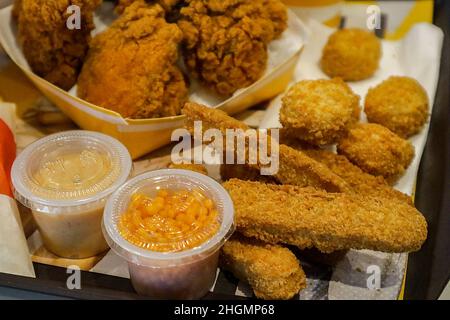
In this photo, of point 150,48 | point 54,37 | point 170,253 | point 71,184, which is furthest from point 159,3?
point 170,253

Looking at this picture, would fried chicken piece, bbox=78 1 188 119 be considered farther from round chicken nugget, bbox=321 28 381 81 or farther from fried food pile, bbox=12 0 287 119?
round chicken nugget, bbox=321 28 381 81

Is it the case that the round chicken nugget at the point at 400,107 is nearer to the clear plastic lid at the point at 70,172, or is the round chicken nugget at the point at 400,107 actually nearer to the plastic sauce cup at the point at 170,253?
the plastic sauce cup at the point at 170,253

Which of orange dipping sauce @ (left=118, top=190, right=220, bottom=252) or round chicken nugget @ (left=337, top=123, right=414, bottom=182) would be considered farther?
round chicken nugget @ (left=337, top=123, right=414, bottom=182)

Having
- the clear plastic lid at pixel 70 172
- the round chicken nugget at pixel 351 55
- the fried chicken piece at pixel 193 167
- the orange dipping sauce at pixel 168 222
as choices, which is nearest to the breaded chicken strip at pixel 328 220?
the orange dipping sauce at pixel 168 222

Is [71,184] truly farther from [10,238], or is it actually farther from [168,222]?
[168,222]

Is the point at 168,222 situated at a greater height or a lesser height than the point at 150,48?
lesser

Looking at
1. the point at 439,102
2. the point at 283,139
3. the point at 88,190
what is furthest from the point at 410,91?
the point at 88,190

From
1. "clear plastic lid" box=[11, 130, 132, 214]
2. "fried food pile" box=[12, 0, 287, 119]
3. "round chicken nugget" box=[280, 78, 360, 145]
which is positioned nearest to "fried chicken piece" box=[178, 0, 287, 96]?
"fried food pile" box=[12, 0, 287, 119]
